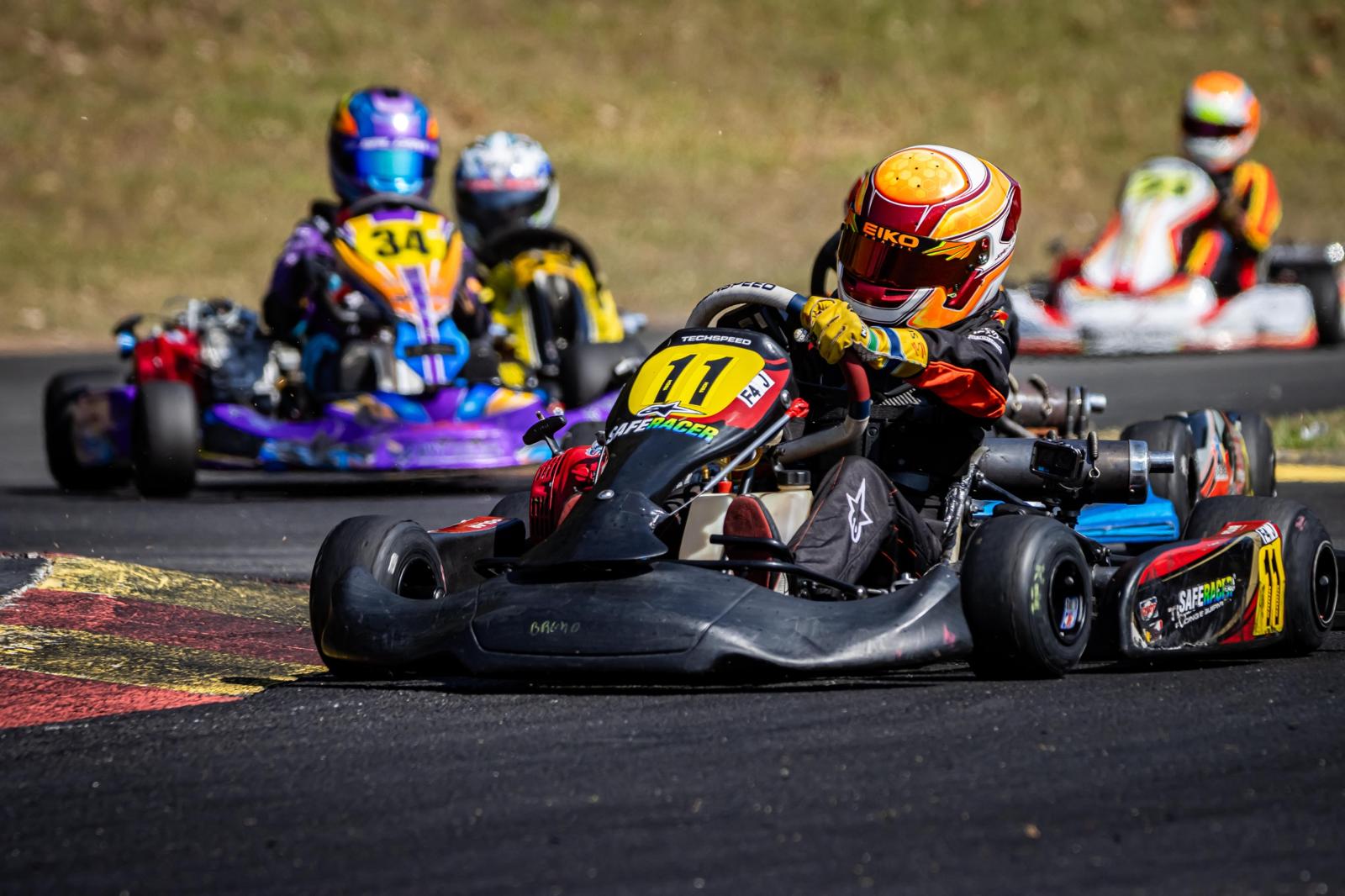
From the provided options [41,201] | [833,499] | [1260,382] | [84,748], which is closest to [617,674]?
[833,499]

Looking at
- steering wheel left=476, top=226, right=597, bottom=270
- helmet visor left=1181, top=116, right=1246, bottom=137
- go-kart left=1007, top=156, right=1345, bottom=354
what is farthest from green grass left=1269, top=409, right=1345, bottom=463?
helmet visor left=1181, top=116, right=1246, bottom=137

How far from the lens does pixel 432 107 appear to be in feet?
83.7

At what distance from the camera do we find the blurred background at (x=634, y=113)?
2103cm

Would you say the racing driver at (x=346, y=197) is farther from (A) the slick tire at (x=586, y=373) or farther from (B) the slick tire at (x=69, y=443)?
(B) the slick tire at (x=69, y=443)

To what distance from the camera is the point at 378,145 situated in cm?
986

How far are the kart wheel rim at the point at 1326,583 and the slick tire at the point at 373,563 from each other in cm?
194

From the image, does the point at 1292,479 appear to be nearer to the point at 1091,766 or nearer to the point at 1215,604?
the point at 1215,604

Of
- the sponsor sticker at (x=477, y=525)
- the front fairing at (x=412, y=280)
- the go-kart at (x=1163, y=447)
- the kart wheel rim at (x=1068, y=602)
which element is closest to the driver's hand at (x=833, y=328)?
the kart wheel rim at (x=1068, y=602)

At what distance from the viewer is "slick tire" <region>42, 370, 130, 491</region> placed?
9227 mm

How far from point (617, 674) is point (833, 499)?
0.65 metres

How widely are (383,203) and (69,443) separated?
5.46 feet

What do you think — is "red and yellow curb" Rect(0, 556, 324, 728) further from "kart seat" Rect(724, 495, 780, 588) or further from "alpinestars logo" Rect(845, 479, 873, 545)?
"alpinestars logo" Rect(845, 479, 873, 545)

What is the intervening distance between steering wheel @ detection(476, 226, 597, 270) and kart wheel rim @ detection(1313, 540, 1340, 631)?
221 inches

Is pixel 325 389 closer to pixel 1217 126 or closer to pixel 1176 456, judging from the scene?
pixel 1176 456
